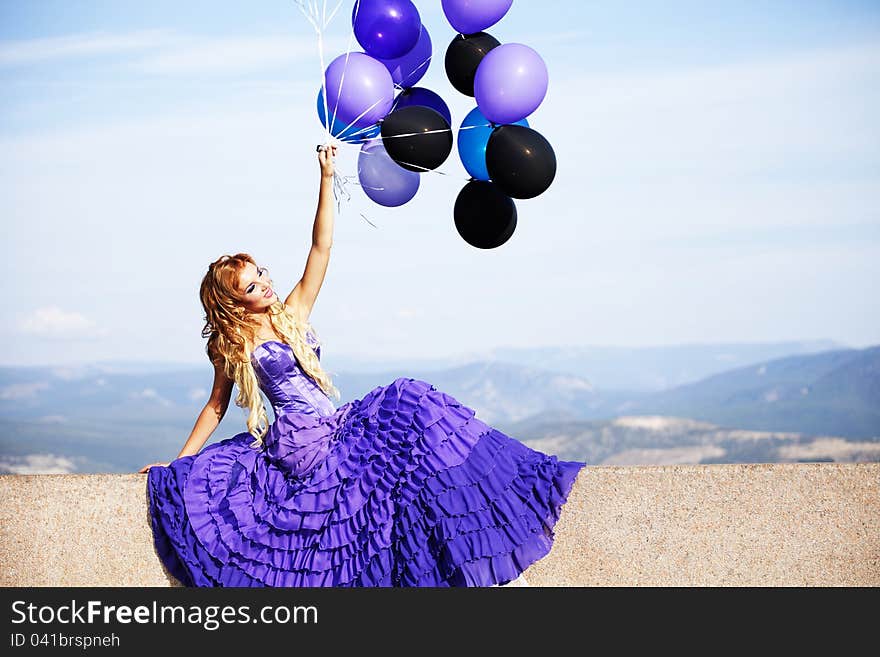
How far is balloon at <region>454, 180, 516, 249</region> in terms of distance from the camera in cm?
431

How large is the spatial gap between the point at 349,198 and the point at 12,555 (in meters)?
2.00

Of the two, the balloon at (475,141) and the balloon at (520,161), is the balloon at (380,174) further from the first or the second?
the balloon at (520,161)

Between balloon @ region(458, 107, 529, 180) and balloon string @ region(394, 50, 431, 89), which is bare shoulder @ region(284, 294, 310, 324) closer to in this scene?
balloon @ region(458, 107, 529, 180)

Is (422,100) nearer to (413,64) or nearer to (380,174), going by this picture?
(413,64)

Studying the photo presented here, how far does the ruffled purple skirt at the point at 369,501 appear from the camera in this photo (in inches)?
131

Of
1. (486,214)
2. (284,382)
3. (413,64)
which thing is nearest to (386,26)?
(413,64)

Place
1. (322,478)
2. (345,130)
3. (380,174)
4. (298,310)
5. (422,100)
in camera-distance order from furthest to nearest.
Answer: (422,100) → (380,174) → (345,130) → (298,310) → (322,478)

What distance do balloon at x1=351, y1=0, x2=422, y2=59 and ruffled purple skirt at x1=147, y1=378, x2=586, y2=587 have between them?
162cm

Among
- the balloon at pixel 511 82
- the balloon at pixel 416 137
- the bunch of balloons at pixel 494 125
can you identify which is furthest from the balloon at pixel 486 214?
the balloon at pixel 511 82

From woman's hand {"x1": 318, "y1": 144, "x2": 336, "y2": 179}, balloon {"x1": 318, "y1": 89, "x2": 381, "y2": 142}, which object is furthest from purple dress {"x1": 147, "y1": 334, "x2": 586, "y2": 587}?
balloon {"x1": 318, "y1": 89, "x2": 381, "y2": 142}

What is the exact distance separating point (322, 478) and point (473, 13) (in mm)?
2157

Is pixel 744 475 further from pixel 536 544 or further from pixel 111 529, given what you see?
pixel 111 529

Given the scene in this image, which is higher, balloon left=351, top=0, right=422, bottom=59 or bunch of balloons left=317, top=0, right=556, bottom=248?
balloon left=351, top=0, right=422, bottom=59

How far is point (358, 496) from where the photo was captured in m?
3.47
